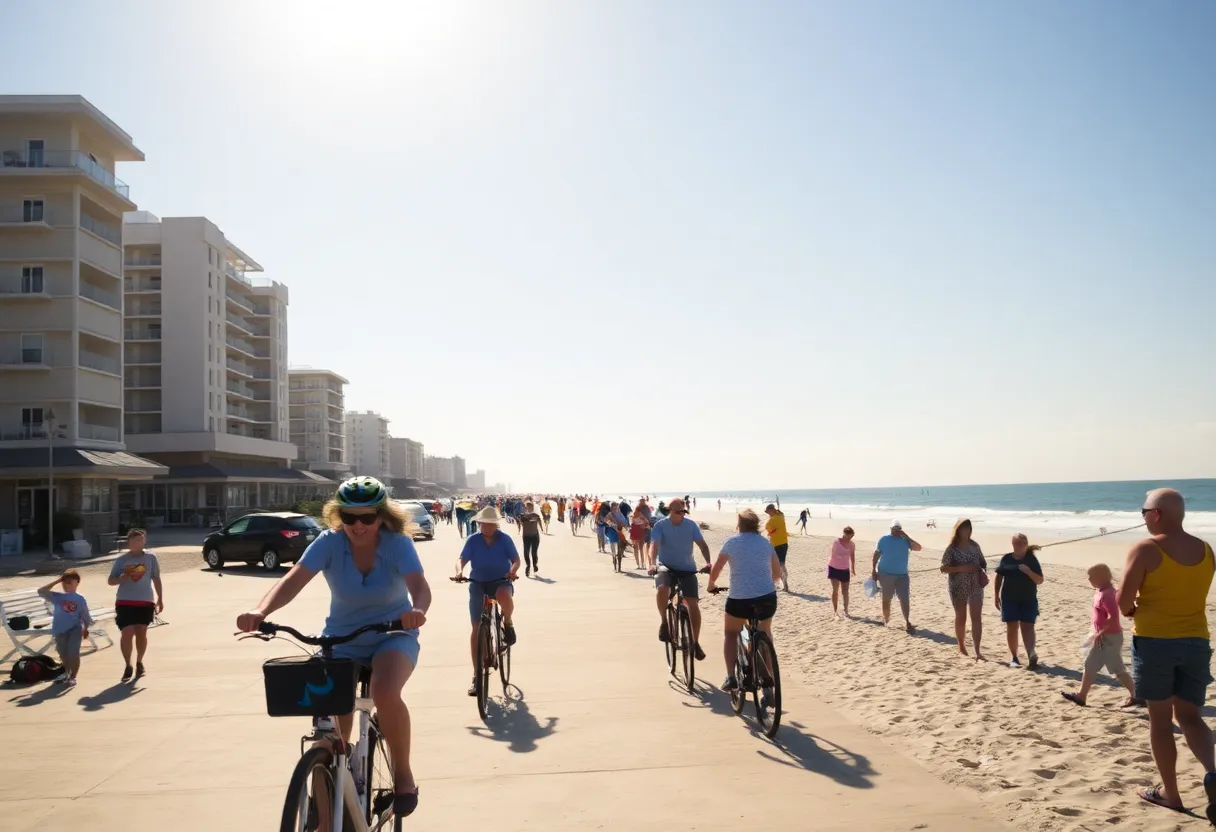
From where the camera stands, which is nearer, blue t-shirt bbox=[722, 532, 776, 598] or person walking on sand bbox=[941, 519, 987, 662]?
blue t-shirt bbox=[722, 532, 776, 598]

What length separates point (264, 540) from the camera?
25.0 metres

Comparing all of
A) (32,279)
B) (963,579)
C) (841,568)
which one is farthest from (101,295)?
(963,579)

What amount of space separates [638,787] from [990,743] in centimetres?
300

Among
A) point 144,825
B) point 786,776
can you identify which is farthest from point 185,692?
point 786,776

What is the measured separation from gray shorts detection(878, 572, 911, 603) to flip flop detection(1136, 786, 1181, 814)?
23.5ft

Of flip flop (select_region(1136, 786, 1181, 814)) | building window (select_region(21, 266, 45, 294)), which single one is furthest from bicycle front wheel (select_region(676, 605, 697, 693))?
building window (select_region(21, 266, 45, 294))

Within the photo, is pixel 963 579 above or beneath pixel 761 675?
above

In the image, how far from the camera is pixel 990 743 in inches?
259

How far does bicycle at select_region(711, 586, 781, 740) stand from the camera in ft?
21.6

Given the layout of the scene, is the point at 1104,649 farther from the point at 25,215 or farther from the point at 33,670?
the point at 25,215

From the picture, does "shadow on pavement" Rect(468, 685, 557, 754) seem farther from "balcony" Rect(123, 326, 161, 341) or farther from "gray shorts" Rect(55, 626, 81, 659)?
"balcony" Rect(123, 326, 161, 341)

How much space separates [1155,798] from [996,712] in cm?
238

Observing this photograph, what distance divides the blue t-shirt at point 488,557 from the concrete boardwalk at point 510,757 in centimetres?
117

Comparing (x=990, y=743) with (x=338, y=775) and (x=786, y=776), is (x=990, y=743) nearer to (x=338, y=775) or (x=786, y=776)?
(x=786, y=776)
